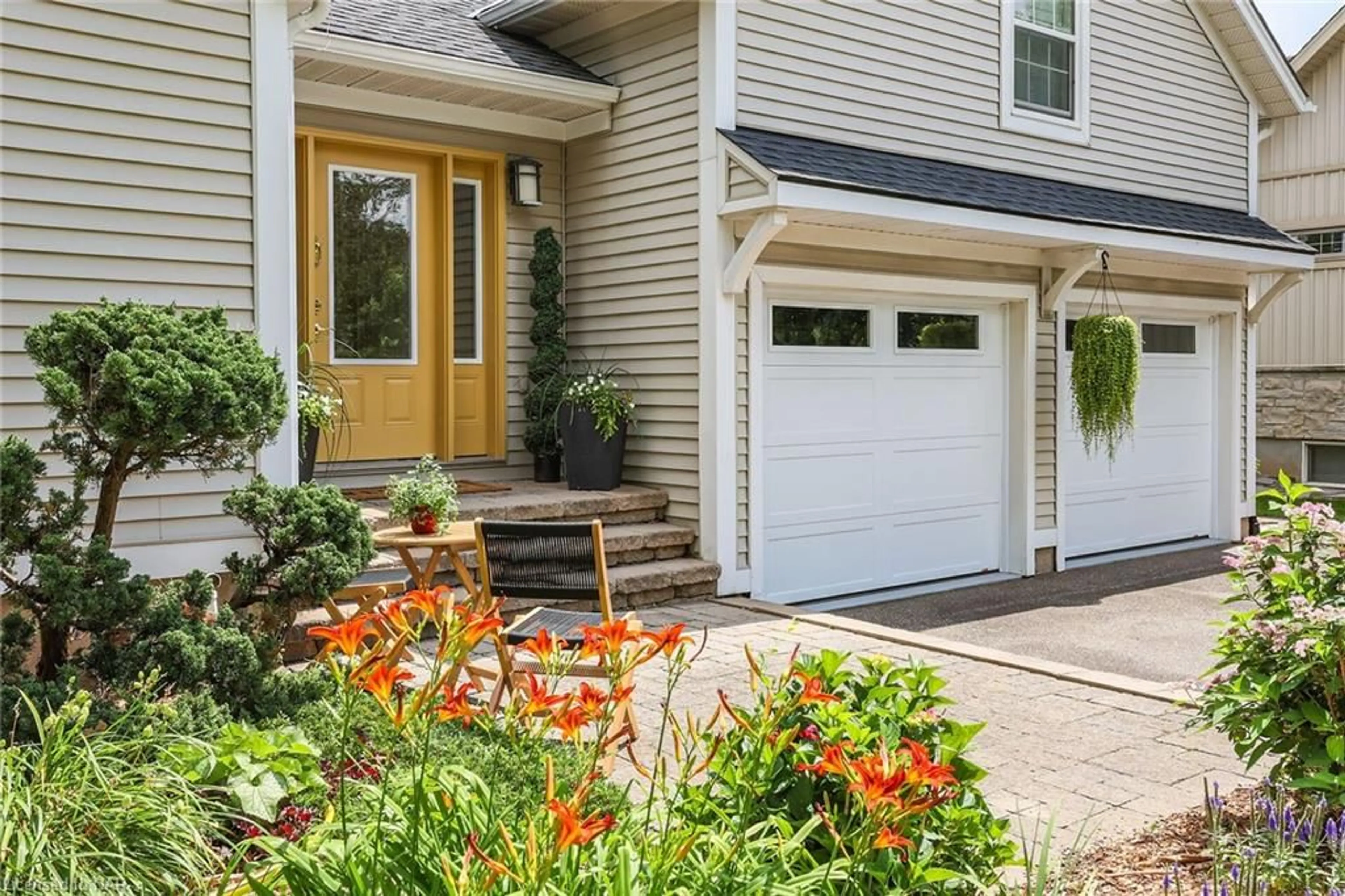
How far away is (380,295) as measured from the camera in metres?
8.22

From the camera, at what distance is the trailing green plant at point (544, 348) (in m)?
8.48

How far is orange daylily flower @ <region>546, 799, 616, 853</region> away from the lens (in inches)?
64.1

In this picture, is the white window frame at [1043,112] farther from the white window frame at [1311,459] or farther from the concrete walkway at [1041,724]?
the white window frame at [1311,459]

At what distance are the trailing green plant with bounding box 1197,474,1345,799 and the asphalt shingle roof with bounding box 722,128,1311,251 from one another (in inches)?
163

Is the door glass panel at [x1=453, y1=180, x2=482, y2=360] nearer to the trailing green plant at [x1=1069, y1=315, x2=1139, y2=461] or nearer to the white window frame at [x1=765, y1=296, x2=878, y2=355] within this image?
the white window frame at [x1=765, y1=296, x2=878, y2=355]

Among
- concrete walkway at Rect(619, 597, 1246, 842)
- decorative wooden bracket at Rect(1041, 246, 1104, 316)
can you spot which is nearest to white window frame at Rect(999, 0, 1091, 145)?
decorative wooden bracket at Rect(1041, 246, 1104, 316)

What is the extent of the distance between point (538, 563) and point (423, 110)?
14.5 feet

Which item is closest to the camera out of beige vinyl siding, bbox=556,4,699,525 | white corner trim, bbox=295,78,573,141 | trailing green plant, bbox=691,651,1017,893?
trailing green plant, bbox=691,651,1017,893

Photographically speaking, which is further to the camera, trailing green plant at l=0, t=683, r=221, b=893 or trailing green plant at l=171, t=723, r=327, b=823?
trailing green plant at l=171, t=723, r=327, b=823

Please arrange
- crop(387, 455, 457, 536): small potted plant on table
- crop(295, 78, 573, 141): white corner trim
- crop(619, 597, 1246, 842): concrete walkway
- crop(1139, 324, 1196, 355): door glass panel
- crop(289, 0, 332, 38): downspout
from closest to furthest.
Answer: crop(619, 597, 1246, 842): concrete walkway, crop(289, 0, 332, 38): downspout, crop(387, 455, 457, 536): small potted plant on table, crop(295, 78, 573, 141): white corner trim, crop(1139, 324, 1196, 355): door glass panel

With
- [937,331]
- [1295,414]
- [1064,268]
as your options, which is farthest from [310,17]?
[1295,414]

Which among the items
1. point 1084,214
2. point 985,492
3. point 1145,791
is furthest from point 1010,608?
point 1145,791

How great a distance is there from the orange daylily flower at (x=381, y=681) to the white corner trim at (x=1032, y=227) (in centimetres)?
555

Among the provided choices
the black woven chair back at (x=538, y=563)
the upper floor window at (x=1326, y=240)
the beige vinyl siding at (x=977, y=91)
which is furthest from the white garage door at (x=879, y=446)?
the upper floor window at (x=1326, y=240)
